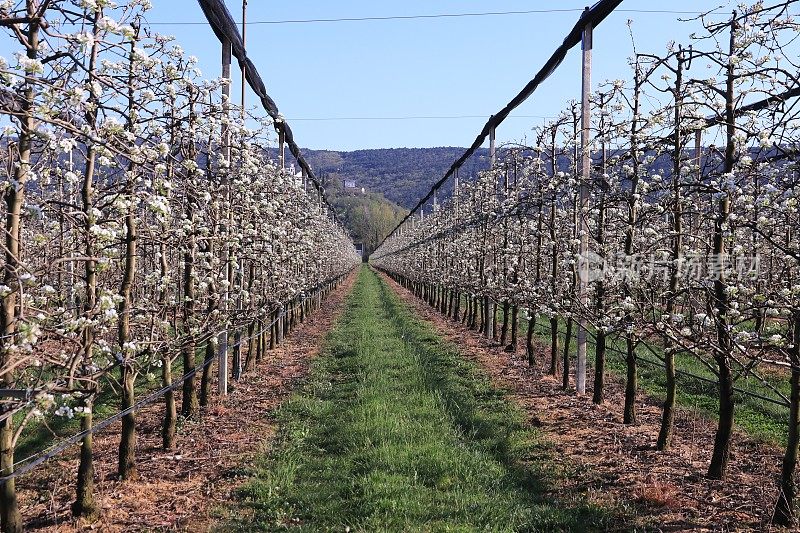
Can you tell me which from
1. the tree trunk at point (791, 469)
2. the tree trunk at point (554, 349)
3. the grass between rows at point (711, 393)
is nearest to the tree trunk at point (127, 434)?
the grass between rows at point (711, 393)

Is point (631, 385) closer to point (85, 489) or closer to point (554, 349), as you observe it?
point (554, 349)

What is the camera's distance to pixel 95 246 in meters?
5.50

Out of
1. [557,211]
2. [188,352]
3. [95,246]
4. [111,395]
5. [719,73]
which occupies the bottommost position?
[111,395]

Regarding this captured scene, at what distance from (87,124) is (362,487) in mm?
4339

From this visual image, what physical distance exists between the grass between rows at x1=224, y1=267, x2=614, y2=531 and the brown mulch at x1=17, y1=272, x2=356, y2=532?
0.37 meters

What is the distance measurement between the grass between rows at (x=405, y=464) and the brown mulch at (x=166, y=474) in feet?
1.20

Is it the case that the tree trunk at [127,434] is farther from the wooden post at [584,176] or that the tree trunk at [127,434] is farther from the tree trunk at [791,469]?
the wooden post at [584,176]

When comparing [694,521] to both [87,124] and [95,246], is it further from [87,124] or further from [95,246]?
[87,124]

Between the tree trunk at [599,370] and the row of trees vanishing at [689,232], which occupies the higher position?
the row of trees vanishing at [689,232]

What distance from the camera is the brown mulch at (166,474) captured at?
20.6 feet

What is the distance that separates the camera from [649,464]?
7.82m

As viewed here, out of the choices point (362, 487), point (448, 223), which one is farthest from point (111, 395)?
point (448, 223)

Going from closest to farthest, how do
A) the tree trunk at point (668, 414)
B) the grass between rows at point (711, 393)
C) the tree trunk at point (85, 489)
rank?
the tree trunk at point (85, 489) < the tree trunk at point (668, 414) < the grass between rows at point (711, 393)

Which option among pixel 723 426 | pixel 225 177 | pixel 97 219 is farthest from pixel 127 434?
pixel 723 426
